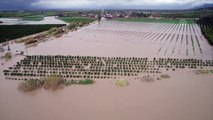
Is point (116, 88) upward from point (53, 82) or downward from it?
downward

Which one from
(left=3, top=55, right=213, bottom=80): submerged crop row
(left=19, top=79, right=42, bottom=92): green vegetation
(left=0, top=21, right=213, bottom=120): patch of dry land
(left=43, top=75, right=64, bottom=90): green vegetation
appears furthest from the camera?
(left=3, top=55, right=213, bottom=80): submerged crop row

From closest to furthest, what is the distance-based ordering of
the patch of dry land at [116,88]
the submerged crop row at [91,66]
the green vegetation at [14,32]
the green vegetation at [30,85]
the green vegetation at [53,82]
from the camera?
1. the patch of dry land at [116,88]
2. the green vegetation at [30,85]
3. the green vegetation at [53,82]
4. the submerged crop row at [91,66]
5. the green vegetation at [14,32]

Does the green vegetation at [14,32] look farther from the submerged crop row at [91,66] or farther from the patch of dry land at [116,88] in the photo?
the submerged crop row at [91,66]

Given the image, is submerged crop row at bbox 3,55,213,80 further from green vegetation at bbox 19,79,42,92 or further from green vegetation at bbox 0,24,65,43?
green vegetation at bbox 0,24,65,43

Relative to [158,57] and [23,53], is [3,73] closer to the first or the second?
[23,53]

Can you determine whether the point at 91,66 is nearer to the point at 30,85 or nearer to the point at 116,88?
the point at 116,88

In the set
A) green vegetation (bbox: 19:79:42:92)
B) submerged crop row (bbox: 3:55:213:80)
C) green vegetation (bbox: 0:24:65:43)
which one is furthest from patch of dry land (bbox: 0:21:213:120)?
green vegetation (bbox: 0:24:65:43)

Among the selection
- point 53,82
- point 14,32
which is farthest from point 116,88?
Answer: point 14,32

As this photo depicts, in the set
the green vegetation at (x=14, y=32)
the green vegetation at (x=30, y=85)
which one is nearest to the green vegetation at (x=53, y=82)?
the green vegetation at (x=30, y=85)

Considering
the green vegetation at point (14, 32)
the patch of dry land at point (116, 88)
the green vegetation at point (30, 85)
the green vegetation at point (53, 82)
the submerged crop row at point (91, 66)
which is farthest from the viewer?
the green vegetation at point (14, 32)

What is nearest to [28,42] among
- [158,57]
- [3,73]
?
[3,73]
